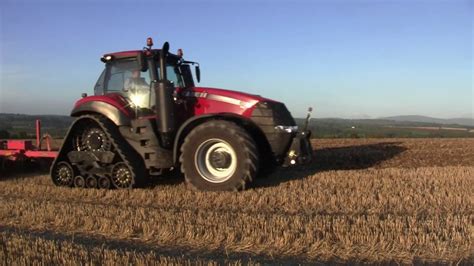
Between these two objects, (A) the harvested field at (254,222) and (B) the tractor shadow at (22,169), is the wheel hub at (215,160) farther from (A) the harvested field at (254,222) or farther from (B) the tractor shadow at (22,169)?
(B) the tractor shadow at (22,169)

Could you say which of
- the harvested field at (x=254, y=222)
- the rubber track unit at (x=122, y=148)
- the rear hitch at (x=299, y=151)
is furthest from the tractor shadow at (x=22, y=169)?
the rear hitch at (x=299, y=151)

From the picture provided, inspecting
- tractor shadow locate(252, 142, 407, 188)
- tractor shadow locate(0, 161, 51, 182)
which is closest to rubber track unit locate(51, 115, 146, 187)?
tractor shadow locate(252, 142, 407, 188)

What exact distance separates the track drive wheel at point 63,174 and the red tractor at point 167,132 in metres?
0.02

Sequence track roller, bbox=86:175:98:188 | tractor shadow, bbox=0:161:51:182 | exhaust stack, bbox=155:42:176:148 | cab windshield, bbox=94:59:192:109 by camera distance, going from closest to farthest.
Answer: exhaust stack, bbox=155:42:176:148, cab windshield, bbox=94:59:192:109, track roller, bbox=86:175:98:188, tractor shadow, bbox=0:161:51:182

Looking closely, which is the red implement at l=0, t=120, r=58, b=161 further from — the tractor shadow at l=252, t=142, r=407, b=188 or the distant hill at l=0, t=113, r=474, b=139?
the tractor shadow at l=252, t=142, r=407, b=188

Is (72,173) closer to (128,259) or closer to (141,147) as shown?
(141,147)

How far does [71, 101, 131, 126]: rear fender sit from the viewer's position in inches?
310

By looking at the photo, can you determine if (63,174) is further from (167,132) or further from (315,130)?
(315,130)

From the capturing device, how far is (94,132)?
8.18m

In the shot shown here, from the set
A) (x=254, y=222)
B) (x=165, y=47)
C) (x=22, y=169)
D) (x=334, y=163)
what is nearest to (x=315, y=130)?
(x=334, y=163)

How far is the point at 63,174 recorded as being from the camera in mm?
8344

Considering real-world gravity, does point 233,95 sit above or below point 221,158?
above

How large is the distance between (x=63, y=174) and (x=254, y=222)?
14.7ft

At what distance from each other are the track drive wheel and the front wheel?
7.29 ft
